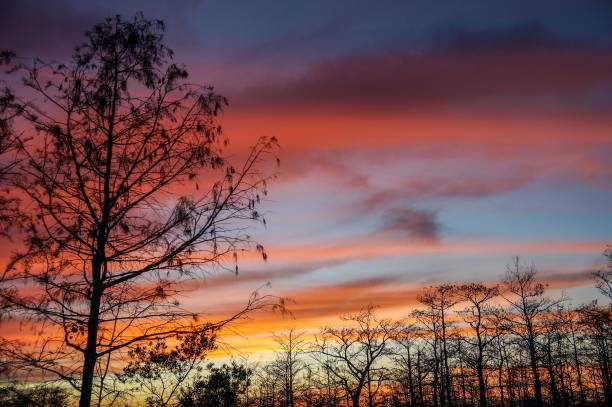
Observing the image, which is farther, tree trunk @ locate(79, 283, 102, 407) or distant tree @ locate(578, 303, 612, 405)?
distant tree @ locate(578, 303, 612, 405)

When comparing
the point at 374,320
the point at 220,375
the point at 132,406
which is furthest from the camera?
the point at 374,320

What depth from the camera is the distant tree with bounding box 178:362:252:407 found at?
28734 millimetres

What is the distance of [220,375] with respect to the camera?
2989cm

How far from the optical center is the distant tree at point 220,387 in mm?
28734

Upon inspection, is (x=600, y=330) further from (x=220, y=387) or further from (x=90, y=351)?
(x=90, y=351)

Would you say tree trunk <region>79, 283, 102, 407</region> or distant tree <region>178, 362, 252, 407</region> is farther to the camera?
distant tree <region>178, 362, 252, 407</region>

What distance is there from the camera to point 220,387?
2966 centimetres

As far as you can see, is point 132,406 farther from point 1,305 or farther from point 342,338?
point 342,338

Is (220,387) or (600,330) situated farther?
(600,330)

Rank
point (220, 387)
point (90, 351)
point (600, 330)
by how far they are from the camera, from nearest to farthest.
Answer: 1. point (90, 351)
2. point (220, 387)
3. point (600, 330)

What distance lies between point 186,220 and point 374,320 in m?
42.3

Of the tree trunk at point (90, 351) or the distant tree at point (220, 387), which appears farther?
the distant tree at point (220, 387)

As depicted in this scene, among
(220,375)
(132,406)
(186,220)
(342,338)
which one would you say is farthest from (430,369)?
(186,220)

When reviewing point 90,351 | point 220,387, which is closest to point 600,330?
point 220,387
